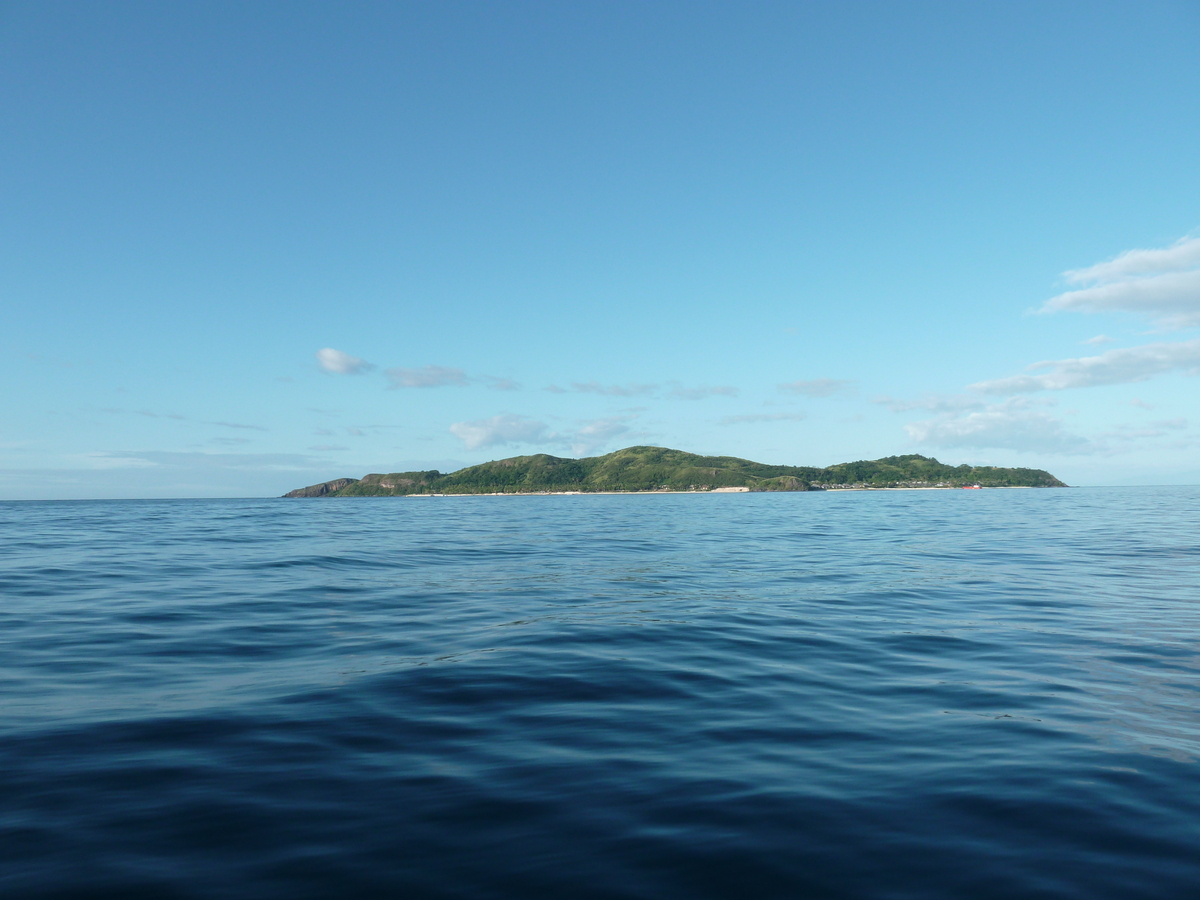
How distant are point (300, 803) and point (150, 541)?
40312 millimetres

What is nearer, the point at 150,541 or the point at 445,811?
the point at 445,811

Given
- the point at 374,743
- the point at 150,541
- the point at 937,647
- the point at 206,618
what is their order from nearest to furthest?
the point at 374,743
the point at 937,647
the point at 206,618
the point at 150,541

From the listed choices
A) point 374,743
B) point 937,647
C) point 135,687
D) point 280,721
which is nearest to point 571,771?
point 374,743

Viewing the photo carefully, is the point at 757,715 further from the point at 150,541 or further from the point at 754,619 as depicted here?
the point at 150,541

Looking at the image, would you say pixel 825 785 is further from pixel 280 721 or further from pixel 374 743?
pixel 280 721

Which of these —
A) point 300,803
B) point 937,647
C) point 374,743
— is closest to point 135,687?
point 374,743

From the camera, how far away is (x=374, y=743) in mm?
7625

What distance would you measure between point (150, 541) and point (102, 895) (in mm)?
40981

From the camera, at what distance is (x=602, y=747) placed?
299 inches

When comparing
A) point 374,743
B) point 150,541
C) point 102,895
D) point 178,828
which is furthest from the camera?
point 150,541

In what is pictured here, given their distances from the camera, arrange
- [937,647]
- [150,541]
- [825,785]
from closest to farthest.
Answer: [825,785]
[937,647]
[150,541]

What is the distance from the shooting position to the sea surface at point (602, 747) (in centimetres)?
515

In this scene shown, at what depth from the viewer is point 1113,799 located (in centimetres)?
626

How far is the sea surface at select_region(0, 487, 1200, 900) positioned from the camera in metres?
5.15
